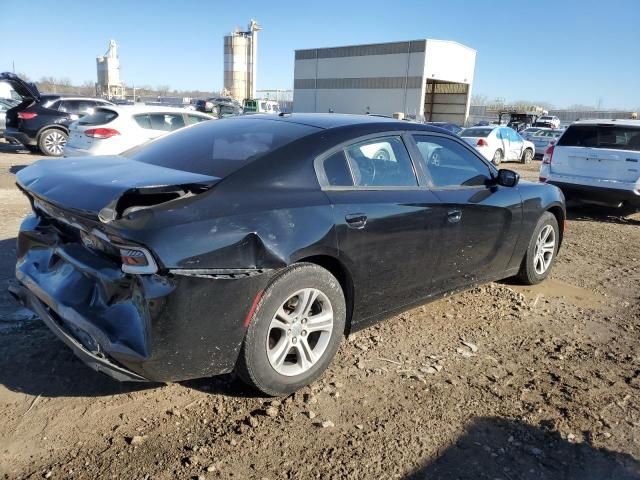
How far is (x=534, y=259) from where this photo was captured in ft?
16.4

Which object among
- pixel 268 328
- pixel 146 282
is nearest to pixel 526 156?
pixel 268 328

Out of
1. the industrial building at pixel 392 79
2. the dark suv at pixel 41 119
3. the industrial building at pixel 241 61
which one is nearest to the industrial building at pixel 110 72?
the industrial building at pixel 241 61

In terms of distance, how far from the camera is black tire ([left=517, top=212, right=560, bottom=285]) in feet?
16.0

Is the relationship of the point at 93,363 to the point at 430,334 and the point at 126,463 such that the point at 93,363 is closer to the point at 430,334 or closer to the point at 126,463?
the point at 126,463

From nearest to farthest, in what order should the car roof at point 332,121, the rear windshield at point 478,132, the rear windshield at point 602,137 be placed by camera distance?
the car roof at point 332,121, the rear windshield at point 602,137, the rear windshield at point 478,132

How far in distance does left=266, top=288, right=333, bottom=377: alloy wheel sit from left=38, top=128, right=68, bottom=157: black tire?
1296cm

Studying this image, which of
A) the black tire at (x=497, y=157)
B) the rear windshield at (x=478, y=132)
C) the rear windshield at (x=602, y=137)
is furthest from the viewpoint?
the rear windshield at (x=478, y=132)

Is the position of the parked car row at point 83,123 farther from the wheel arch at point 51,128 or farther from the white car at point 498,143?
the white car at point 498,143

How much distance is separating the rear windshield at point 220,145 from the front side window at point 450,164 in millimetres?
991

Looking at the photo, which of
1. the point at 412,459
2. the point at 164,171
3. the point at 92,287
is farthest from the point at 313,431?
the point at 164,171

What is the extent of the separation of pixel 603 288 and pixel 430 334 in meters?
2.42

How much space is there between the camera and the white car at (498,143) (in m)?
18.5

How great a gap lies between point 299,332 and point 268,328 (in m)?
0.27

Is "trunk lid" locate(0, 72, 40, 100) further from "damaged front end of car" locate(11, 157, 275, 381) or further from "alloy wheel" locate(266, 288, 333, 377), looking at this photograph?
"alloy wheel" locate(266, 288, 333, 377)
